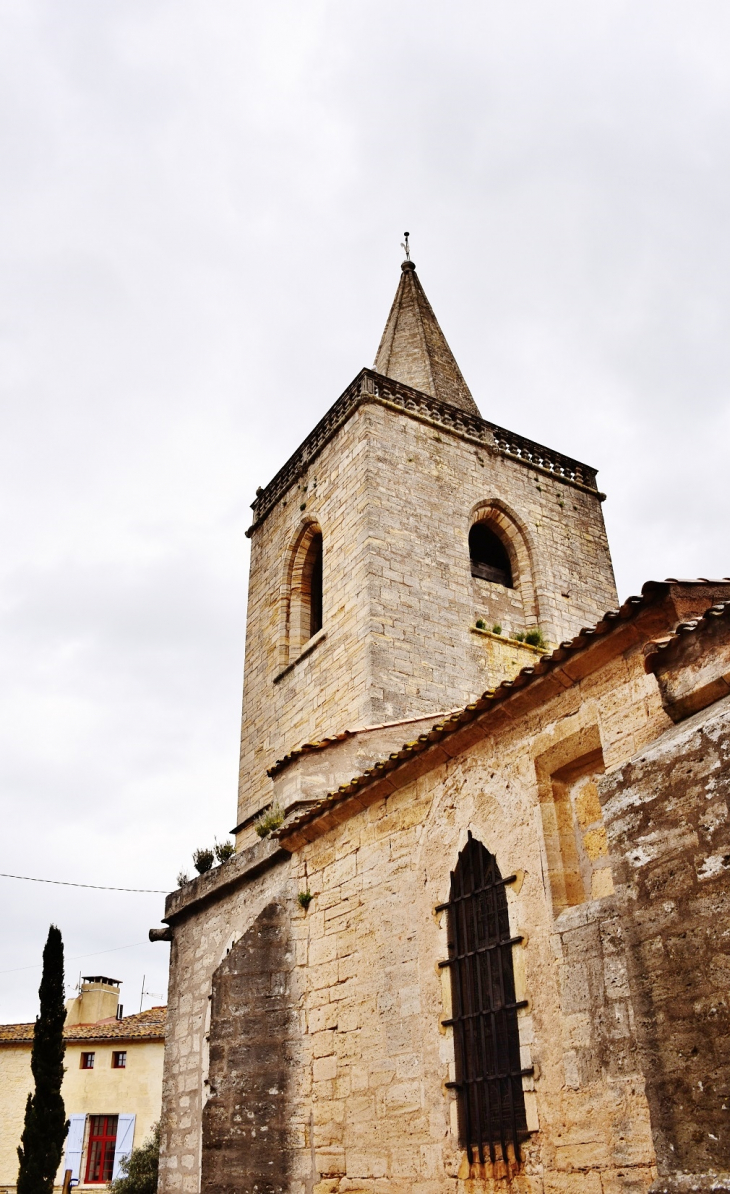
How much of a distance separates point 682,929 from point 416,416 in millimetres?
11862

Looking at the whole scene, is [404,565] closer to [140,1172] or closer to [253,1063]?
[253,1063]

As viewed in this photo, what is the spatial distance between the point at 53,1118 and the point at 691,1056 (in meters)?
16.4

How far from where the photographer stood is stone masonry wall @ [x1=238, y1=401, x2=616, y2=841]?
12.7m

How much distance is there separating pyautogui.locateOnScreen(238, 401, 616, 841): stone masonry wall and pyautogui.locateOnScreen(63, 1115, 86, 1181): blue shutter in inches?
502

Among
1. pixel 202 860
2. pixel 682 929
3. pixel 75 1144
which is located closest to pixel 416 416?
pixel 202 860

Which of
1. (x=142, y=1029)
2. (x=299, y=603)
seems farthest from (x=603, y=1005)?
(x=142, y=1029)

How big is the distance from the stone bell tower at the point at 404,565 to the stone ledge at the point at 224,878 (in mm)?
2826

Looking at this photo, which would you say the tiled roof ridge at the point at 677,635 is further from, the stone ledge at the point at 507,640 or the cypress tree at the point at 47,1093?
the cypress tree at the point at 47,1093

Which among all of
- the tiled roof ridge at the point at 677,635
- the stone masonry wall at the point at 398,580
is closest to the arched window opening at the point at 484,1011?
the tiled roof ridge at the point at 677,635

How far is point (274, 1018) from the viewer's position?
7.81 meters

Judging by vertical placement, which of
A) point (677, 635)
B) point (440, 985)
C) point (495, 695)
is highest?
point (495, 695)

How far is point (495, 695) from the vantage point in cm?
628

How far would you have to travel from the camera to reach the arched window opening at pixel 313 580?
Result: 51.1 feet

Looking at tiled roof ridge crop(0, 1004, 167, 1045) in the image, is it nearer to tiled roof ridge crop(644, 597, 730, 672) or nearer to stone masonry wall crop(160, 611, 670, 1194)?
stone masonry wall crop(160, 611, 670, 1194)
